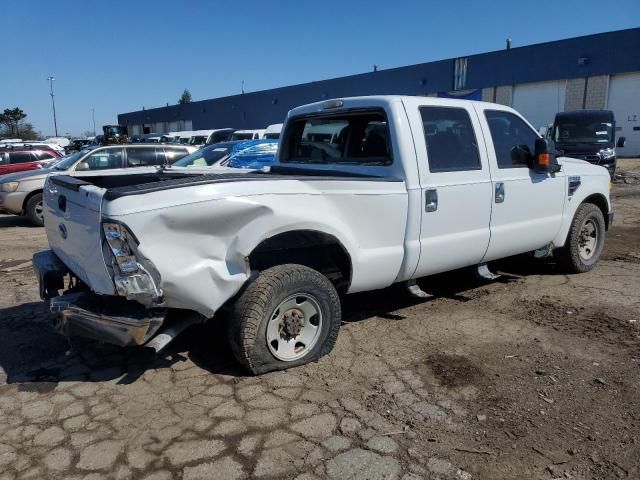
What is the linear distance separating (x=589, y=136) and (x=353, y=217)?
16.1 metres

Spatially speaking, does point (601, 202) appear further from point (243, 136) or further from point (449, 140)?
point (243, 136)

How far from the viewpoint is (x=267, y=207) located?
3465mm

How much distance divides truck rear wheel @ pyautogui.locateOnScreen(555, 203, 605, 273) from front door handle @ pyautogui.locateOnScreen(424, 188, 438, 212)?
8.15ft

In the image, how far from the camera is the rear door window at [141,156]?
471 inches

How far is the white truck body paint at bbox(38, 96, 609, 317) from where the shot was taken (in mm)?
3188

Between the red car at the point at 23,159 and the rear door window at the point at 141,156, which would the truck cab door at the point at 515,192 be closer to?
the rear door window at the point at 141,156

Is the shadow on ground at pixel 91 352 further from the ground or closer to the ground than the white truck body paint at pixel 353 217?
closer to the ground

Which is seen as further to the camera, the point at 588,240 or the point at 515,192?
the point at 588,240

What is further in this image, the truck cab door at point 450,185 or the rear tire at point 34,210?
the rear tire at point 34,210

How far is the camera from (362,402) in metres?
3.41

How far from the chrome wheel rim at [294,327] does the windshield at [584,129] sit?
52.9 ft

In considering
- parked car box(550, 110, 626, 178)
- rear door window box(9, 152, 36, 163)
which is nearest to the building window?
parked car box(550, 110, 626, 178)

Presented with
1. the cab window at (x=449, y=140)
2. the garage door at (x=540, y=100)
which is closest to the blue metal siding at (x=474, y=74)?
the garage door at (x=540, y=100)

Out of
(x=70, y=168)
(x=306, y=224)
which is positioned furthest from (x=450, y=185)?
(x=70, y=168)
